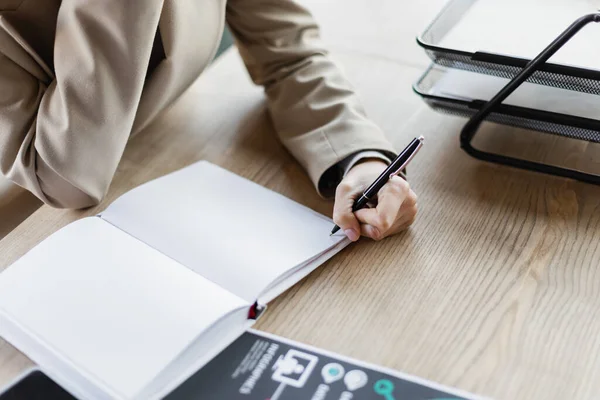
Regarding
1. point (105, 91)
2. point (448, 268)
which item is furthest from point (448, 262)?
point (105, 91)

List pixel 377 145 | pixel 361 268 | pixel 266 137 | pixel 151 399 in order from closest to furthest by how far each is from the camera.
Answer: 1. pixel 151 399
2. pixel 361 268
3. pixel 377 145
4. pixel 266 137

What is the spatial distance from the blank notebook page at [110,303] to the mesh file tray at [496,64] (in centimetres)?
37

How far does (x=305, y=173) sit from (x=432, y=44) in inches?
8.3

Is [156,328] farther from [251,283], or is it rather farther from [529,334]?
[529,334]

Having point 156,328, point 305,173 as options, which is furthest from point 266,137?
point 156,328

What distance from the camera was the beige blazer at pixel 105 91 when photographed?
685mm

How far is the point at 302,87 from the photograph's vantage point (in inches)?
33.6

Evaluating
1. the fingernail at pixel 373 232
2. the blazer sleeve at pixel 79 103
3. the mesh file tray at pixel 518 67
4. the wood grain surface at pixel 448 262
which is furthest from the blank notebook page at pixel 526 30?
the blazer sleeve at pixel 79 103

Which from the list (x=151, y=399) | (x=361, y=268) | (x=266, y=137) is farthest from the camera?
(x=266, y=137)

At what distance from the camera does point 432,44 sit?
2.44ft

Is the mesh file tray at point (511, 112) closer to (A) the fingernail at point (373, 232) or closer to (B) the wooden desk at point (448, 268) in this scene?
(B) the wooden desk at point (448, 268)

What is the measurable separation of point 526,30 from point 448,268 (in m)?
0.32

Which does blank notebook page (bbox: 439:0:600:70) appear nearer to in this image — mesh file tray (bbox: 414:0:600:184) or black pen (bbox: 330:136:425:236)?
mesh file tray (bbox: 414:0:600:184)

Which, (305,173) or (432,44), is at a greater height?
(432,44)
